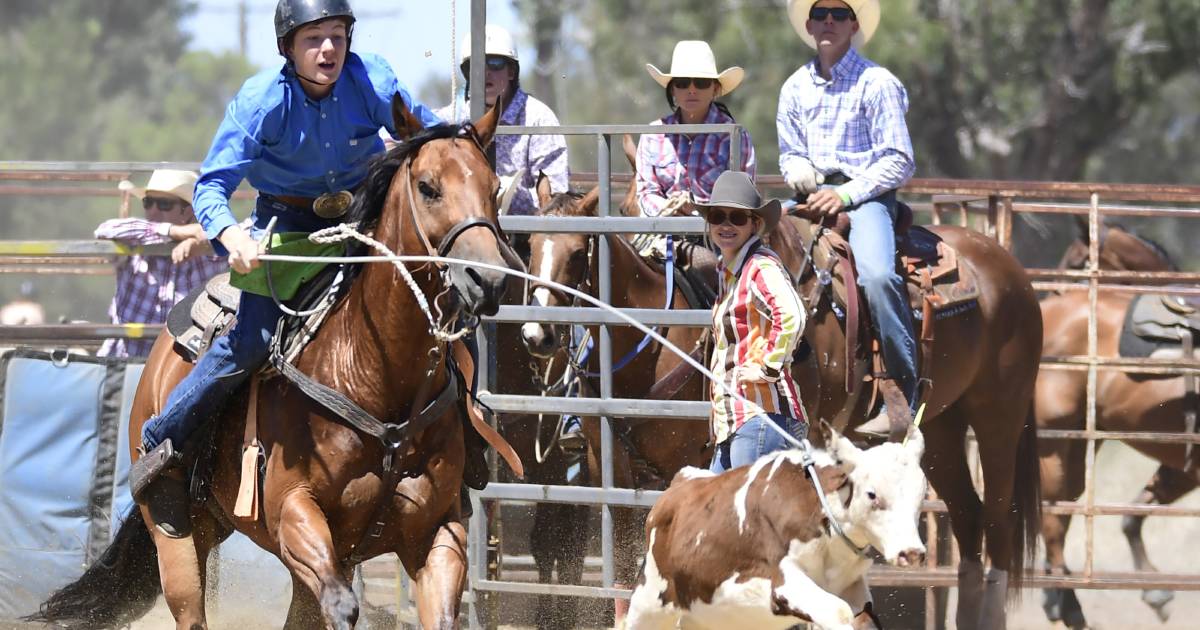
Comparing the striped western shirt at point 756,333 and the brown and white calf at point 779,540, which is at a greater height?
the striped western shirt at point 756,333

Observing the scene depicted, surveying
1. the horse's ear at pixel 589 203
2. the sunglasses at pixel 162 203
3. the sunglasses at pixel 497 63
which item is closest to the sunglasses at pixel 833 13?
the horse's ear at pixel 589 203

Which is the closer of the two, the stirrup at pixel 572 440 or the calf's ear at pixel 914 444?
the calf's ear at pixel 914 444

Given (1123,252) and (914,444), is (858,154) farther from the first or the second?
(1123,252)

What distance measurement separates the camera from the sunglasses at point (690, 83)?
7820 millimetres

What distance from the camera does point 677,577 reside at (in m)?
5.09

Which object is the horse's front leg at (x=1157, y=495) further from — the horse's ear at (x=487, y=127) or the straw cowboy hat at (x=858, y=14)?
the horse's ear at (x=487, y=127)

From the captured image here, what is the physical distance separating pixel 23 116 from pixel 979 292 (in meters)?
43.8

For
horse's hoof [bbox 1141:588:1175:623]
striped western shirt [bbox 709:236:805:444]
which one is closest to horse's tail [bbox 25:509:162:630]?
striped western shirt [bbox 709:236:805:444]

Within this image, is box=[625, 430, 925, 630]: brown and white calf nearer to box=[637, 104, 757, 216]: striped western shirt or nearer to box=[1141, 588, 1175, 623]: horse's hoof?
box=[637, 104, 757, 216]: striped western shirt

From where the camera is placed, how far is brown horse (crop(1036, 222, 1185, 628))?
1009 centimetres

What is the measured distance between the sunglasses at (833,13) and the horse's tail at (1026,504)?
7.58ft

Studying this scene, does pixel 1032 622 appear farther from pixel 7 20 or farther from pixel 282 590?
pixel 7 20

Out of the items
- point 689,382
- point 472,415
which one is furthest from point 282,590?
point 472,415

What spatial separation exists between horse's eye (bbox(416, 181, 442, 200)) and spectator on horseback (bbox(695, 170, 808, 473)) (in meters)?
1.14
